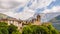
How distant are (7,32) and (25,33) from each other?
3009mm

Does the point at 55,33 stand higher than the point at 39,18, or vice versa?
the point at 39,18

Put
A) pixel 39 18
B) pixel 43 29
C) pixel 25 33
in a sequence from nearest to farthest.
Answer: pixel 25 33, pixel 43 29, pixel 39 18

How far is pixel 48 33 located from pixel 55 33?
3.62ft

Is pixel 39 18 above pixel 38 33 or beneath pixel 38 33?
above

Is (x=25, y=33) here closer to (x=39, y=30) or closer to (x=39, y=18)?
(x=39, y=30)

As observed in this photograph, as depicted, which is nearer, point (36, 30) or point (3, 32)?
point (3, 32)

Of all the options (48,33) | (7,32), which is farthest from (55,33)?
(7,32)

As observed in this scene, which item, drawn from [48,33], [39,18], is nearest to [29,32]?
[48,33]

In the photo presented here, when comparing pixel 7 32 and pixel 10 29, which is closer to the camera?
pixel 7 32

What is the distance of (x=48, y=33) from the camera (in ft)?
129

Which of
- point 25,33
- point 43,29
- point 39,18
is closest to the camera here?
point 25,33

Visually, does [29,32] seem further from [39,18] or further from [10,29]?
[39,18]

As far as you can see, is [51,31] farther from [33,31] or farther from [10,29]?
[10,29]

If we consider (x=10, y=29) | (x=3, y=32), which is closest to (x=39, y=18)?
(x=10, y=29)
